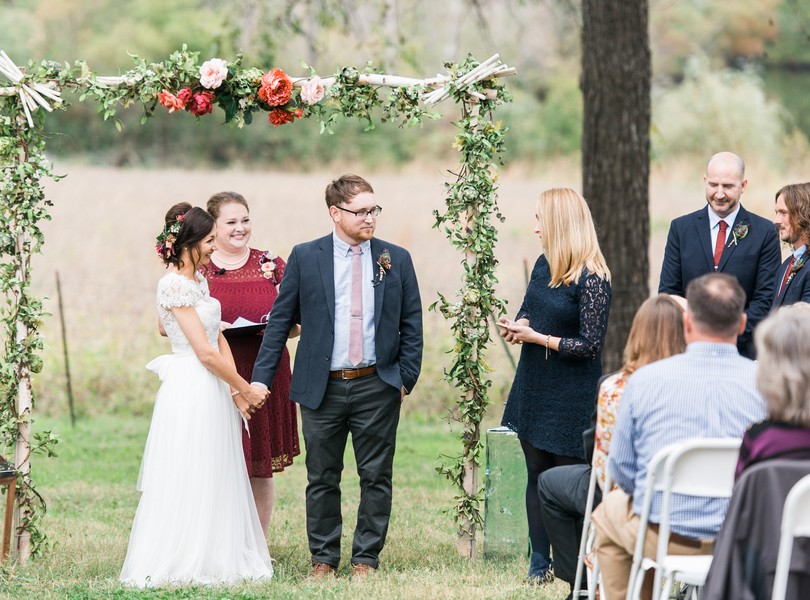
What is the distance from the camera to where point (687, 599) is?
4.13 meters

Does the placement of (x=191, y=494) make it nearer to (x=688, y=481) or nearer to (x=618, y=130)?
(x=688, y=481)

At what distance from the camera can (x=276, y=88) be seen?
5.92m

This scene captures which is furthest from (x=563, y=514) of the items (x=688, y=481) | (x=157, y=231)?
(x=157, y=231)

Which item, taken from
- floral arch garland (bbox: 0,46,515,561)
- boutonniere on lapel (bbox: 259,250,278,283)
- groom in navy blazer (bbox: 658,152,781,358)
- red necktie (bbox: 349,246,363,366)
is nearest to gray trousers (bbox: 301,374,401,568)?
red necktie (bbox: 349,246,363,366)

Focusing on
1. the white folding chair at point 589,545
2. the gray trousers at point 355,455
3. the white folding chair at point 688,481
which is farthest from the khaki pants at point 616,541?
the gray trousers at point 355,455

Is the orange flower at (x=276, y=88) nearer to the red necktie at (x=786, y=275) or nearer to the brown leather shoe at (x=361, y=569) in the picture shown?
the brown leather shoe at (x=361, y=569)

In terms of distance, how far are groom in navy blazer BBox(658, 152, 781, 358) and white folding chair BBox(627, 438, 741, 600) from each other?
7.00 feet

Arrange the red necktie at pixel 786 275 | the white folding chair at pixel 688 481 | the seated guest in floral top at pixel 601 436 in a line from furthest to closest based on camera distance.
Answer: the red necktie at pixel 786 275, the seated guest in floral top at pixel 601 436, the white folding chair at pixel 688 481

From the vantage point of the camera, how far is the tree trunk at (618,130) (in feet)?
30.0

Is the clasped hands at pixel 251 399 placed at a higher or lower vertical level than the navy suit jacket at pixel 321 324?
lower

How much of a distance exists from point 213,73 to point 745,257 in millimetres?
2898

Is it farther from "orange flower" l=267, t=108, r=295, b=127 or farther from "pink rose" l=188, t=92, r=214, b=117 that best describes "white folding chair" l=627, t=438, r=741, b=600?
"pink rose" l=188, t=92, r=214, b=117

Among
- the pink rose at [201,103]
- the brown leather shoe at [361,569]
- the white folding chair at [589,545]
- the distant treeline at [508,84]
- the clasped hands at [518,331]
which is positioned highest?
the distant treeline at [508,84]

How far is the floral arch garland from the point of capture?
19.4ft
